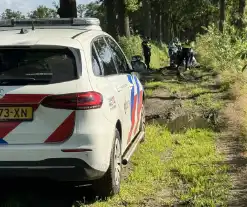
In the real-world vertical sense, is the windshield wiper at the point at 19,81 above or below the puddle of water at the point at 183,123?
above

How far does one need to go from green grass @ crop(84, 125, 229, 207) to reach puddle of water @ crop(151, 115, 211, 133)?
896mm

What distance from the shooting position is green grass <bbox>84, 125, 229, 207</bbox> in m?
5.30

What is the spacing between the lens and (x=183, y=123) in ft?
32.9

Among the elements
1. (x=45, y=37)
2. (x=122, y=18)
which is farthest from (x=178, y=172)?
(x=122, y=18)

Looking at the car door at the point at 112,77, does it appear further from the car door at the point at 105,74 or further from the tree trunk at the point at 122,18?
the tree trunk at the point at 122,18

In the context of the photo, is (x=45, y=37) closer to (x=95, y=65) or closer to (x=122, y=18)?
(x=95, y=65)

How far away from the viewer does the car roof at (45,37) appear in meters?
4.89

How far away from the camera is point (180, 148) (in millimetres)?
7691

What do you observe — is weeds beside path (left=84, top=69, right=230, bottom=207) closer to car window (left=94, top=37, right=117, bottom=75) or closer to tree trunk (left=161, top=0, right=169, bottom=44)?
car window (left=94, top=37, right=117, bottom=75)

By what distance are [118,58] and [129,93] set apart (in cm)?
60

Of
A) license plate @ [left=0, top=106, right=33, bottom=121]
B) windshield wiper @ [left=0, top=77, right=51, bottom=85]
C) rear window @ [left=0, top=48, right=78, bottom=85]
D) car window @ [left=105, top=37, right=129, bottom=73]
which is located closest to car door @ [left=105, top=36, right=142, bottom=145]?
car window @ [left=105, top=37, right=129, bottom=73]

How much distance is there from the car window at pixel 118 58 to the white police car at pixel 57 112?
118cm

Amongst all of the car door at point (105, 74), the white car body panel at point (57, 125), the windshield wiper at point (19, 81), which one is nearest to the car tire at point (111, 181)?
the white car body panel at point (57, 125)

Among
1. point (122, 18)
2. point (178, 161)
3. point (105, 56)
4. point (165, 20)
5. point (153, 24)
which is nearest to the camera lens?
point (105, 56)
